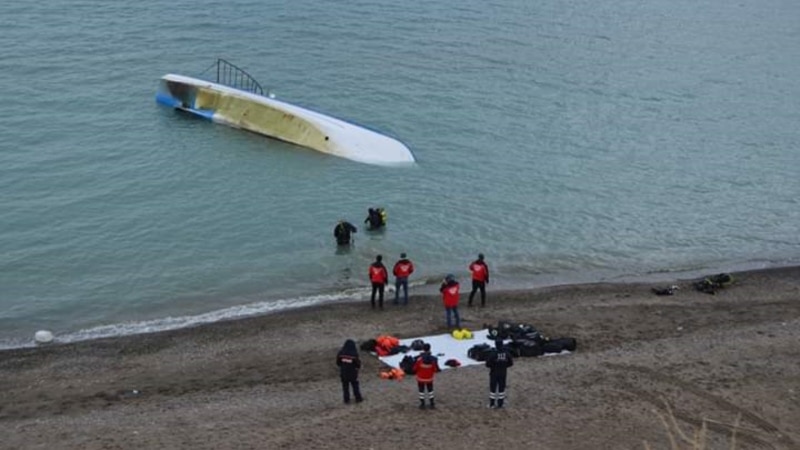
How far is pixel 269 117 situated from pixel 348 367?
2515cm

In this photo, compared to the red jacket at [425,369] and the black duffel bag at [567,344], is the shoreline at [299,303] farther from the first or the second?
the red jacket at [425,369]

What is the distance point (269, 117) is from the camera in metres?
43.4

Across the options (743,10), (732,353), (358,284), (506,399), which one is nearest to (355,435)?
(506,399)

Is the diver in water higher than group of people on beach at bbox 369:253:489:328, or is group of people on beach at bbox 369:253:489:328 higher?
the diver in water

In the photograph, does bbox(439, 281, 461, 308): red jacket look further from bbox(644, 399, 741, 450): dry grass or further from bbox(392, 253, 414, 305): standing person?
bbox(644, 399, 741, 450): dry grass

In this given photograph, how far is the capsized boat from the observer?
40.7 m

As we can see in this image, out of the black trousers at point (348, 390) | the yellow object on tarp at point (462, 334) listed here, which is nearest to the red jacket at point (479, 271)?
the yellow object on tarp at point (462, 334)

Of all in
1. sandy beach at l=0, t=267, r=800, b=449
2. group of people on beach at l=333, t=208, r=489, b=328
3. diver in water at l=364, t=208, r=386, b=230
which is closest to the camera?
→ sandy beach at l=0, t=267, r=800, b=449

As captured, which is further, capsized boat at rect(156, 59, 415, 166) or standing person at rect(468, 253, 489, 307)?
capsized boat at rect(156, 59, 415, 166)

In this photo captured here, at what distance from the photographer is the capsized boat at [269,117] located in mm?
40688

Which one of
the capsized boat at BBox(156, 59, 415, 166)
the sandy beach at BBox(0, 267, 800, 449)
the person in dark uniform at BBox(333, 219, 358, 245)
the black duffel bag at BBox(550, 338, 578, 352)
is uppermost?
the capsized boat at BBox(156, 59, 415, 166)

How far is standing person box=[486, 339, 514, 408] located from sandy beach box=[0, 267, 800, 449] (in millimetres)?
265

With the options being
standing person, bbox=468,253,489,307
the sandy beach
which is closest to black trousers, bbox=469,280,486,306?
standing person, bbox=468,253,489,307

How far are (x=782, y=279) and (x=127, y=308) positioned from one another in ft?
66.3
